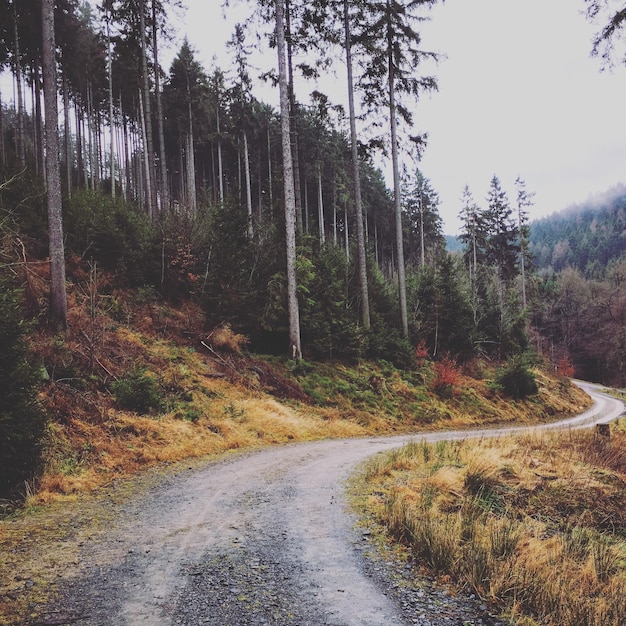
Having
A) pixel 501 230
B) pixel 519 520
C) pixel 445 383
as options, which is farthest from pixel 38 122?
pixel 501 230

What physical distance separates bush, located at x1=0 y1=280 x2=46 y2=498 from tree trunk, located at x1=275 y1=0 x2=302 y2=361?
10767mm

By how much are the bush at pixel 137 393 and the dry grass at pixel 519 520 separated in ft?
17.7

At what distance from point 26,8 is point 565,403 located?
127 feet

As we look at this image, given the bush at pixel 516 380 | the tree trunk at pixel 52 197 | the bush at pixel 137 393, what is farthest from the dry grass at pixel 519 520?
the bush at pixel 516 380

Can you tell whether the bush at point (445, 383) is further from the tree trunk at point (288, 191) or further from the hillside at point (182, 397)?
the tree trunk at point (288, 191)

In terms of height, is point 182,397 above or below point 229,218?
below

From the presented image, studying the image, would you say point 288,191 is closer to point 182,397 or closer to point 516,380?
point 182,397

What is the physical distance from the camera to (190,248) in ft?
56.0

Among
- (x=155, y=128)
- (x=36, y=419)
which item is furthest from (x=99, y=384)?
(x=155, y=128)

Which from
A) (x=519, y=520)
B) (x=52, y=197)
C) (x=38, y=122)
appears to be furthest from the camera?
(x=38, y=122)

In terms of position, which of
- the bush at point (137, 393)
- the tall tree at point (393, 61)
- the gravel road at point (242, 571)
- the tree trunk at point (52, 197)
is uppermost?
the tall tree at point (393, 61)

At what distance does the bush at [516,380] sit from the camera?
2250cm

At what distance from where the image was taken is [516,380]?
22.7 m

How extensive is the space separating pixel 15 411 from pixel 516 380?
75.4ft
